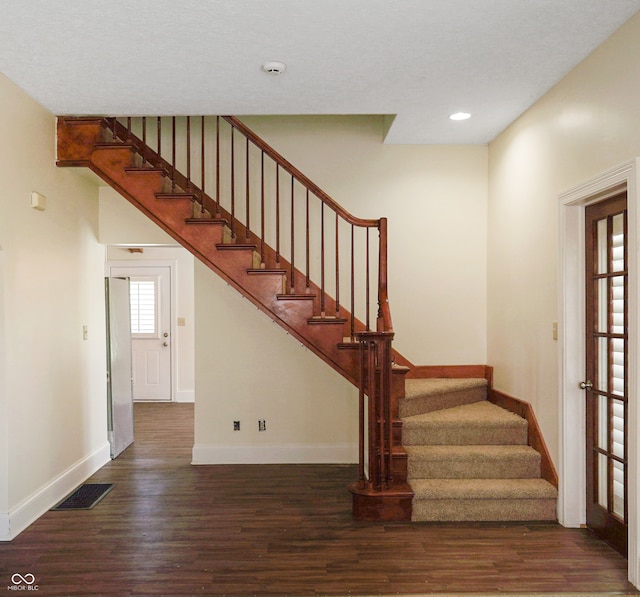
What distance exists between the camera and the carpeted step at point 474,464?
3.56m

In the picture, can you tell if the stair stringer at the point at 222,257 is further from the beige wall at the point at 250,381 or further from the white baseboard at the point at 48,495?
the white baseboard at the point at 48,495

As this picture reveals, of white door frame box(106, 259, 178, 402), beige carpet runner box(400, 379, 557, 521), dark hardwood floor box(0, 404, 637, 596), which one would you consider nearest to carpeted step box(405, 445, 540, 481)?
beige carpet runner box(400, 379, 557, 521)

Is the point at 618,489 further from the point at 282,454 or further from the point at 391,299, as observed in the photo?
the point at 282,454

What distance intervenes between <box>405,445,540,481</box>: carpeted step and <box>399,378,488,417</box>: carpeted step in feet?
1.46

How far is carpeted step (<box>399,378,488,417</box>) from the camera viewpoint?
3.97 m

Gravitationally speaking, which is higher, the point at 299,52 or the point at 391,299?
the point at 299,52

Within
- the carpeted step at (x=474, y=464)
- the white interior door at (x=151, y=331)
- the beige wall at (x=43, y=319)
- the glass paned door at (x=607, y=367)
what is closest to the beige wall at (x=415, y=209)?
the carpeted step at (x=474, y=464)

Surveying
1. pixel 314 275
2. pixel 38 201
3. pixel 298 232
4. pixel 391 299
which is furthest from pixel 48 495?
pixel 391 299

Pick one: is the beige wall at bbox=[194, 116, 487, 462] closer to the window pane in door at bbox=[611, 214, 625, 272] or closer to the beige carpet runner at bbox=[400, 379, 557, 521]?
the beige carpet runner at bbox=[400, 379, 557, 521]

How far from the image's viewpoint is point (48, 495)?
358 cm

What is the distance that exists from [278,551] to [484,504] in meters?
1.45

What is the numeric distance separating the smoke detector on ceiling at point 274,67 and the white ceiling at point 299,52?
46 millimetres

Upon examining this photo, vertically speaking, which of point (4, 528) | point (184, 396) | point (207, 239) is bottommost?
point (184, 396)

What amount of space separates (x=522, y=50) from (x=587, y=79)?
471 mm
